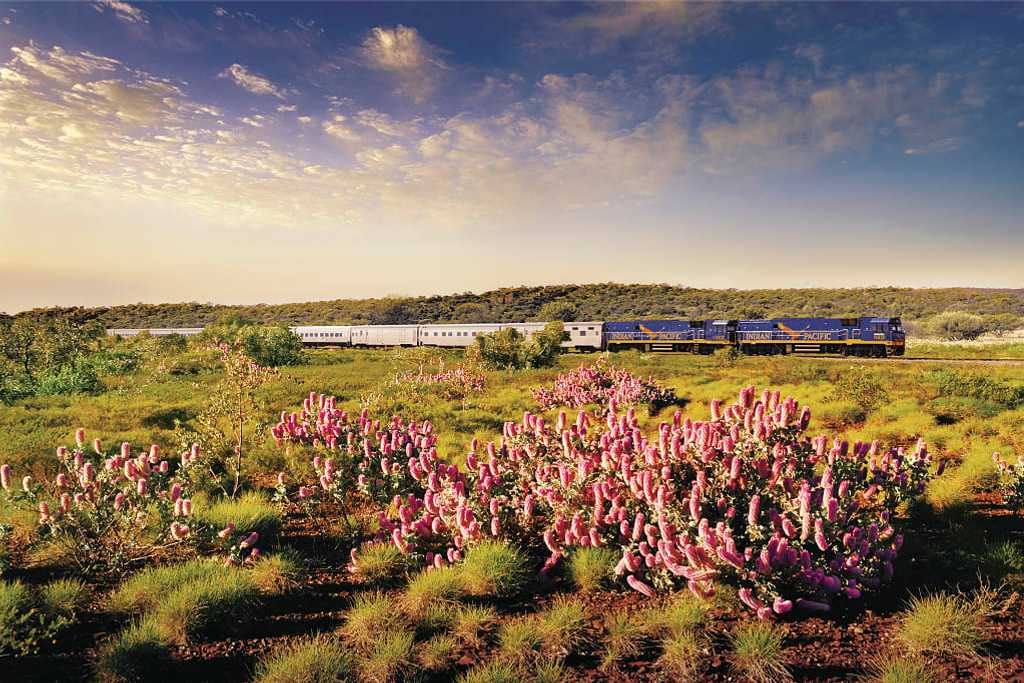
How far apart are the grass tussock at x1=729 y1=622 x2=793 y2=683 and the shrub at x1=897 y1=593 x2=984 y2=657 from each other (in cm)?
89

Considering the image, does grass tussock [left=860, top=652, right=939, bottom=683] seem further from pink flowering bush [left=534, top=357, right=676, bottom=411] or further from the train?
the train

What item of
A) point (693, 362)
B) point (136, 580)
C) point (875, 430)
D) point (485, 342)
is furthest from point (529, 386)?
point (136, 580)

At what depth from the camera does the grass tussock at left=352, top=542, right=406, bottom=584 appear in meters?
4.98

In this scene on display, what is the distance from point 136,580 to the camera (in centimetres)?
468

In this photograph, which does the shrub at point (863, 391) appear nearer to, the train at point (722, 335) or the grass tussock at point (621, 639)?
the grass tussock at point (621, 639)

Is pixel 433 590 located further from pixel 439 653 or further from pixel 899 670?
pixel 899 670

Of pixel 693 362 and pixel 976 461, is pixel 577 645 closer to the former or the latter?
pixel 976 461

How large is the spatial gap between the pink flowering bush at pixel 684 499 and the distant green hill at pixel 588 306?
200ft

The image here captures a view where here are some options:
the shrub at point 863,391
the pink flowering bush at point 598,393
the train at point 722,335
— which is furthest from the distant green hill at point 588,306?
the pink flowering bush at point 598,393

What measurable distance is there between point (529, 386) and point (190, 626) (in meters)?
13.3

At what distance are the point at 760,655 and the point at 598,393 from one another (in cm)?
1053

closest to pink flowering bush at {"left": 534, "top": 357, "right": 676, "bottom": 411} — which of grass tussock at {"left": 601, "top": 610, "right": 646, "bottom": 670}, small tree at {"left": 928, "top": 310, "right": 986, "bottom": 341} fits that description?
grass tussock at {"left": 601, "top": 610, "right": 646, "bottom": 670}

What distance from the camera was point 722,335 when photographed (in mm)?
33094

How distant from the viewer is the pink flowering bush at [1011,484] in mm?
5789
